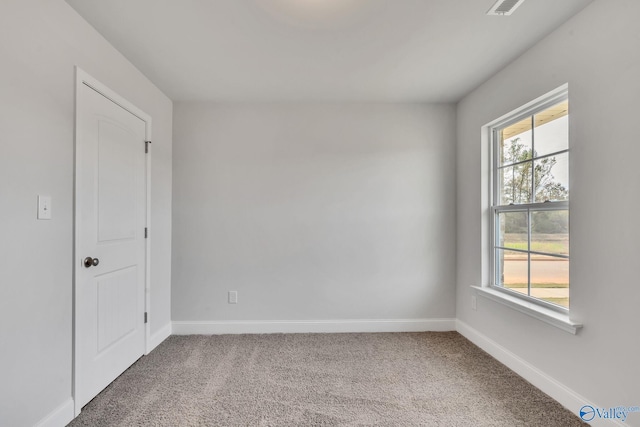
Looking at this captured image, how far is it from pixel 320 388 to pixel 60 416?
150 centimetres

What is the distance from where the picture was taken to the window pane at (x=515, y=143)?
2.38 m

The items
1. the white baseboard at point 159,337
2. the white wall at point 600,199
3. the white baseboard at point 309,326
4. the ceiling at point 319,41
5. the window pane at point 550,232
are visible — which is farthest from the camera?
the white baseboard at point 309,326

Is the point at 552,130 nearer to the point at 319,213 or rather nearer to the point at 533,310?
the point at 533,310

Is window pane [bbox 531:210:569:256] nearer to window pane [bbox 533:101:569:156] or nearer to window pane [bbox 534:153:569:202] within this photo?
window pane [bbox 534:153:569:202]

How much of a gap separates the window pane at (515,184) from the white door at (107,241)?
3049 mm

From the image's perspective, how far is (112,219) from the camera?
221cm

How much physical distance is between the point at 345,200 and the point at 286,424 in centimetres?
203

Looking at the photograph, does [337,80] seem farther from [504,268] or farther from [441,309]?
[441,309]

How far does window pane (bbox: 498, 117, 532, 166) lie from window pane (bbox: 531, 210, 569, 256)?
491 mm

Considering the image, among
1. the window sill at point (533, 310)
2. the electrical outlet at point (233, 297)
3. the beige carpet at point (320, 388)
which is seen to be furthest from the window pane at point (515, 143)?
the electrical outlet at point (233, 297)

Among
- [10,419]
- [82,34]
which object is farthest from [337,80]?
[10,419]

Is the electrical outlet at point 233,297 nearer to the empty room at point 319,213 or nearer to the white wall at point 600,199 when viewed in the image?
the empty room at point 319,213

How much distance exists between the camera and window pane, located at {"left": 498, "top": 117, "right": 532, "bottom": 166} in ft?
7.80

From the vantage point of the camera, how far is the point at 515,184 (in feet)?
8.24
